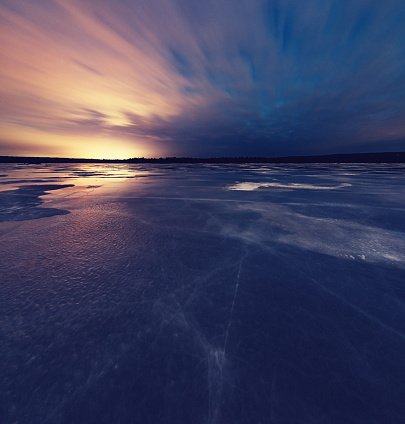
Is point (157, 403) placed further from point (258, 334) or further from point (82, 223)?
point (82, 223)

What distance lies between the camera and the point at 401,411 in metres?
1.47

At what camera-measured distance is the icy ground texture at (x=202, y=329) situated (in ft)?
4.92

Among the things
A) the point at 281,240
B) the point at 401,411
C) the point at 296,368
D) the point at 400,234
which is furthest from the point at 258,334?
the point at 400,234

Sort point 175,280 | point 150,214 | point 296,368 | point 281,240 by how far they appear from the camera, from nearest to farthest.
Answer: point 296,368, point 175,280, point 281,240, point 150,214

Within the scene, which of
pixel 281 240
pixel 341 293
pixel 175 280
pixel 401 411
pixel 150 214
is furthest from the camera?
pixel 150 214

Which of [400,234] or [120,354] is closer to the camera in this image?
[120,354]

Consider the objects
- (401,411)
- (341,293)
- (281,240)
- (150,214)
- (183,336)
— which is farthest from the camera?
(150,214)

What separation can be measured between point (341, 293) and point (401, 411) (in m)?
1.33

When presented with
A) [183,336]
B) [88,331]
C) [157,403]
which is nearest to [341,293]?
[183,336]

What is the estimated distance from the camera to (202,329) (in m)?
2.13

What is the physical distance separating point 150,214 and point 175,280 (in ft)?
12.0

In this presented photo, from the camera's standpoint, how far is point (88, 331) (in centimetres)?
207

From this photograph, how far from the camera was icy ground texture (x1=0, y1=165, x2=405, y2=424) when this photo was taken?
4.92 ft

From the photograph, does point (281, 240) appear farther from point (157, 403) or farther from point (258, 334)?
point (157, 403)
